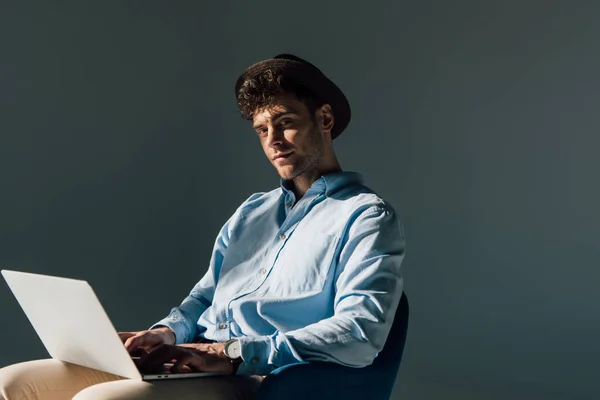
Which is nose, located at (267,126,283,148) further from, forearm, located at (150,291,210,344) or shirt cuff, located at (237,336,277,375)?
shirt cuff, located at (237,336,277,375)

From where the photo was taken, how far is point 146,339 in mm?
2352

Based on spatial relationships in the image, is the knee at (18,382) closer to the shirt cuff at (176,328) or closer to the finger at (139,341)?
the finger at (139,341)

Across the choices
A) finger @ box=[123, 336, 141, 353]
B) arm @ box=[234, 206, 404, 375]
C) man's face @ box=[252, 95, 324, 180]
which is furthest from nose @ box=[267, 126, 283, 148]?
finger @ box=[123, 336, 141, 353]

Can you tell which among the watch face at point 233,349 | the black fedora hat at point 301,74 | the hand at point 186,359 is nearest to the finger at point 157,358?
the hand at point 186,359

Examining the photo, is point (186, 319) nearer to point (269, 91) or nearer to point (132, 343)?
point (132, 343)

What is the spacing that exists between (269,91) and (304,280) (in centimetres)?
54

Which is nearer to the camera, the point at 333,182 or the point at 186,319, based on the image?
the point at 333,182

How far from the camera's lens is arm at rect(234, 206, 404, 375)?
202 centimetres

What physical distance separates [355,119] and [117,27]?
142cm

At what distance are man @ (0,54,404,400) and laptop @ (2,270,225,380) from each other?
0.16 feet

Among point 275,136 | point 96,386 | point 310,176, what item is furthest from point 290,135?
point 96,386

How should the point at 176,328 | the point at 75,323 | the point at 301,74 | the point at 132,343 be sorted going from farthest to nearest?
the point at 176,328 → the point at 301,74 → the point at 132,343 → the point at 75,323

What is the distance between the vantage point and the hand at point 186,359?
1.99 m

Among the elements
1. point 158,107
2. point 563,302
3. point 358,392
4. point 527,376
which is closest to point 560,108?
point 563,302
